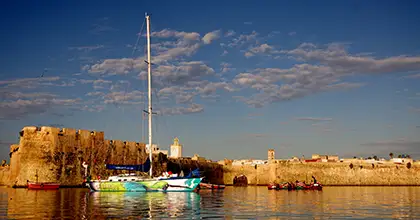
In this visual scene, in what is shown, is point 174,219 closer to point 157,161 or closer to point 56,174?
point 56,174

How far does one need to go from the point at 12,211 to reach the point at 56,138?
2146cm

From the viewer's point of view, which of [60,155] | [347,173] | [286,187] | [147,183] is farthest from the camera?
[347,173]

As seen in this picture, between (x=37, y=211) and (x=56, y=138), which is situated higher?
(x=56, y=138)

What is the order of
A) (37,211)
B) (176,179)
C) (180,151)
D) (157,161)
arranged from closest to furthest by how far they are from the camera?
(37,211)
(176,179)
(157,161)
(180,151)

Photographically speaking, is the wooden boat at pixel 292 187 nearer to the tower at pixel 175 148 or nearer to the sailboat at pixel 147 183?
the sailboat at pixel 147 183

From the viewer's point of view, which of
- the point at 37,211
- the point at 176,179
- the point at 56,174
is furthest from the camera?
the point at 56,174

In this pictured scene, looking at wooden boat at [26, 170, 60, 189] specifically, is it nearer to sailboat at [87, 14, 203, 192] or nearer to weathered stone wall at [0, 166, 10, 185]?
sailboat at [87, 14, 203, 192]

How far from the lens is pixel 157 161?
1905 inches

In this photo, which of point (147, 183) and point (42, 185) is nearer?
point (147, 183)

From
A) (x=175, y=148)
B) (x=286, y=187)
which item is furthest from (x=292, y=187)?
(x=175, y=148)

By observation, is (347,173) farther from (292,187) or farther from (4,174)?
(4,174)

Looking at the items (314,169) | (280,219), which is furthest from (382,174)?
(280,219)

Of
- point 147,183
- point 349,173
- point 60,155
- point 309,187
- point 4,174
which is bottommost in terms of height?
point 309,187

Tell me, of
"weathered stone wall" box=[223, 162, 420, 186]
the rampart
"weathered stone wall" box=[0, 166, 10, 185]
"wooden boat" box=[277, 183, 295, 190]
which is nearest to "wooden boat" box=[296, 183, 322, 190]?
"wooden boat" box=[277, 183, 295, 190]
